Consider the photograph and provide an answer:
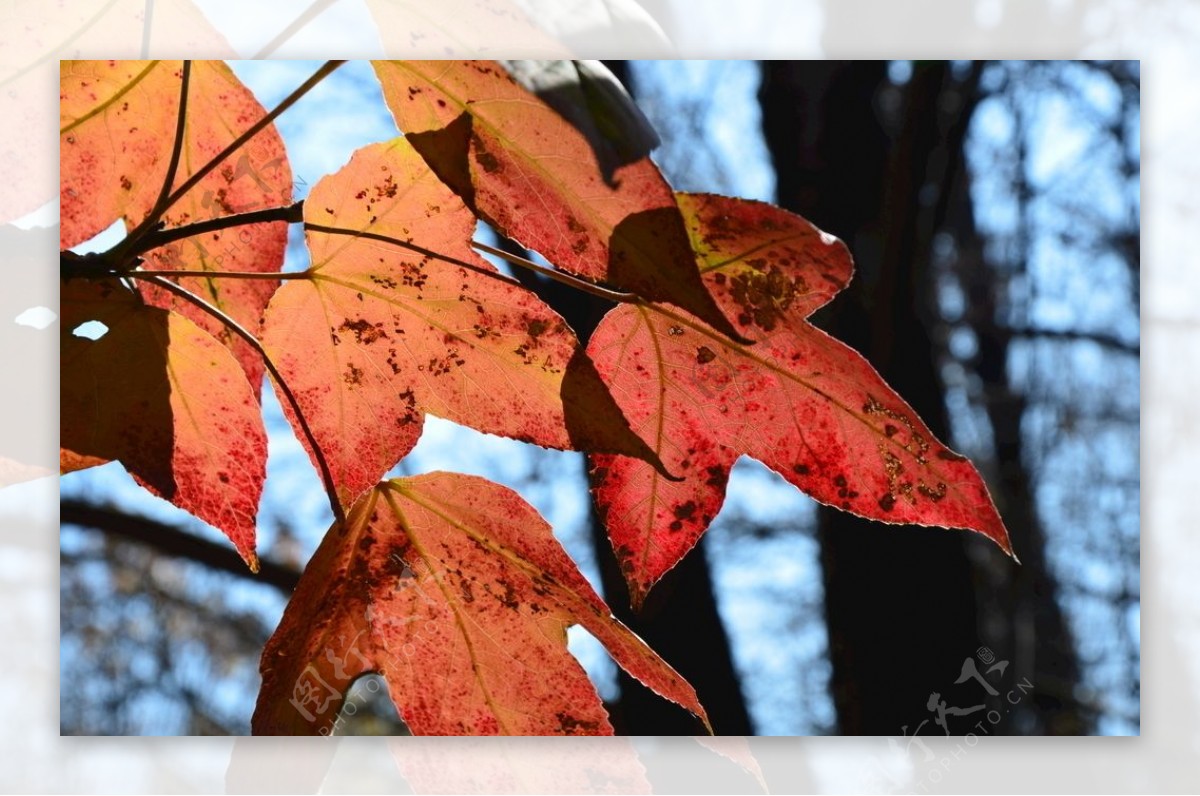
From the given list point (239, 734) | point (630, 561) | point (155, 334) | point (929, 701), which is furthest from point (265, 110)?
point (929, 701)

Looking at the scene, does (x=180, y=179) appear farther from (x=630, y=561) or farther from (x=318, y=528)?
(x=630, y=561)

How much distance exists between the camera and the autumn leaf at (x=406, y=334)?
0.78 meters

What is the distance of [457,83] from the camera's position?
2.41 ft

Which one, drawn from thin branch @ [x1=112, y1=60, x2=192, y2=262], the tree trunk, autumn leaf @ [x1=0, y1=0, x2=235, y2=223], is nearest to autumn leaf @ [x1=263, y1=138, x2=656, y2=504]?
thin branch @ [x1=112, y1=60, x2=192, y2=262]

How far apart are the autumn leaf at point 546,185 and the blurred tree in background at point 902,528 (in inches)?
12.5

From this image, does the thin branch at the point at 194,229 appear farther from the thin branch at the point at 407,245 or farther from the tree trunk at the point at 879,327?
the tree trunk at the point at 879,327

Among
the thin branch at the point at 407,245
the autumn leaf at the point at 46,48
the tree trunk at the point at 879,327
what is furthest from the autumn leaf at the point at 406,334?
the tree trunk at the point at 879,327

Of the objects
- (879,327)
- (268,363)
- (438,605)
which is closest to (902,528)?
(879,327)

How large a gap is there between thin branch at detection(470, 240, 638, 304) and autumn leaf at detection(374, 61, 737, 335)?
3 cm

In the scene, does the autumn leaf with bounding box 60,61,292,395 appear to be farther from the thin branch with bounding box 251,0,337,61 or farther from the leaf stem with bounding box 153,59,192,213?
the thin branch with bounding box 251,0,337,61

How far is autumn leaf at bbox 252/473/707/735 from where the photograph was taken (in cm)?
84

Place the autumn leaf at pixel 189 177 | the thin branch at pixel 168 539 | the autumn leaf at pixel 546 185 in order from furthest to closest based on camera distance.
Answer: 1. the thin branch at pixel 168 539
2. the autumn leaf at pixel 189 177
3. the autumn leaf at pixel 546 185

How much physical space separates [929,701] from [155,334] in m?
0.76

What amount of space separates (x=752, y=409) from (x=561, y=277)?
205 mm
